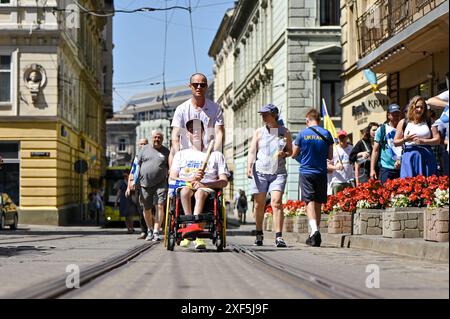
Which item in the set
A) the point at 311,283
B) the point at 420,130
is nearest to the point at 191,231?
the point at 420,130

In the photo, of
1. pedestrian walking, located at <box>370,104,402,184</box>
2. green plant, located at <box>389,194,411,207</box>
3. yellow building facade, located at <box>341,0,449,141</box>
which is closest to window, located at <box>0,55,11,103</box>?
yellow building facade, located at <box>341,0,449,141</box>

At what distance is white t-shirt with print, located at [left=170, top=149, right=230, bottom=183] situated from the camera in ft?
35.4

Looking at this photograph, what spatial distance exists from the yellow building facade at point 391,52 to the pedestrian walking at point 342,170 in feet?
8.65

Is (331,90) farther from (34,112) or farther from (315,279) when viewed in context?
(315,279)

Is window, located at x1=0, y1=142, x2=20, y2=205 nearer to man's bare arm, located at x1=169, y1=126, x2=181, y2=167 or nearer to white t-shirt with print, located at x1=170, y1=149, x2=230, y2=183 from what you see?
man's bare arm, located at x1=169, y1=126, x2=181, y2=167

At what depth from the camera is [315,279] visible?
6.42 m

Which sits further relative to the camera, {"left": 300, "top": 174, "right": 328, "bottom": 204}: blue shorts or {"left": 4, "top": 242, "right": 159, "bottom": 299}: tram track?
{"left": 300, "top": 174, "right": 328, "bottom": 204}: blue shorts

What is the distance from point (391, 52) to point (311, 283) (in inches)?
655

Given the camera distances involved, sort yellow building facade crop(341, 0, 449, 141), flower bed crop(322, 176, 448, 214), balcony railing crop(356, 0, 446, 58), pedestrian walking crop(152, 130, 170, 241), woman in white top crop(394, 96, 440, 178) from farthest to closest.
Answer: balcony railing crop(356, 0, 446, 58) < yellow building facade crop(341, 0, 449, 141) < pedestrian walking crop(152, 130, 170, 241) < woman in white top crop(394, 96, 440, 178) < flower bed crop(322, 176, 448, 214)

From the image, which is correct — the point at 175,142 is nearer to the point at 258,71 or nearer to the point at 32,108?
the point at 32,108

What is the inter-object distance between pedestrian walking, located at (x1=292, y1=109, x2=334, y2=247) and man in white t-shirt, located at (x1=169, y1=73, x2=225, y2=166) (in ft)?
4.82

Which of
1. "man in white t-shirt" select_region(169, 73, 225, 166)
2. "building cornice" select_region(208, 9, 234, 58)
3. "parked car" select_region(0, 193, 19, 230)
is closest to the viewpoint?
"man in white t-shirt" select_region(169, 73, 225, 166)

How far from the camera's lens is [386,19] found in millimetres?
23219
